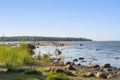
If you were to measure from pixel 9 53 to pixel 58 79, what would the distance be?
8.58m

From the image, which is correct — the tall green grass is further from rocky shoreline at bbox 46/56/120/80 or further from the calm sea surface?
the calm sea surface

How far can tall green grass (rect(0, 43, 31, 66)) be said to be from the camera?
73.6ft

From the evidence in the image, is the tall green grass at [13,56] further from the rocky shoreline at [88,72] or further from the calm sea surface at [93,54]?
the calm sea surface at [93,54]

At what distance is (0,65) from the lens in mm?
20859

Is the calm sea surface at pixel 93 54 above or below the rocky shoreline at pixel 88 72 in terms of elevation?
below

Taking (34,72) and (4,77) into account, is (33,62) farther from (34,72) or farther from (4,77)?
(4,77)

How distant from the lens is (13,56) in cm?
2289

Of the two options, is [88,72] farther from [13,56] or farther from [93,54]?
[93,54]

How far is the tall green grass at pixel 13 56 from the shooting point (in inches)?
883

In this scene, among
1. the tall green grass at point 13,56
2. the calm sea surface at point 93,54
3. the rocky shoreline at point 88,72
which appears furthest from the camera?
the calm sea surface at point 93,54

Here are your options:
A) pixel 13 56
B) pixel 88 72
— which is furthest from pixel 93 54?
pixel 13 56

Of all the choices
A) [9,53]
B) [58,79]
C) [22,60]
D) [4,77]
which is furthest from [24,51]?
[58,79]

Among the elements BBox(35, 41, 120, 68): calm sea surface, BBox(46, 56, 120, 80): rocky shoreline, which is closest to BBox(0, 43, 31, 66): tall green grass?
BBox(46, 56, 120, 80): rocky shoreline

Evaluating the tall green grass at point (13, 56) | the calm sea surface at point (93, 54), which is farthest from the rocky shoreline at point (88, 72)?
the calm sea surface at point (93, 54)
